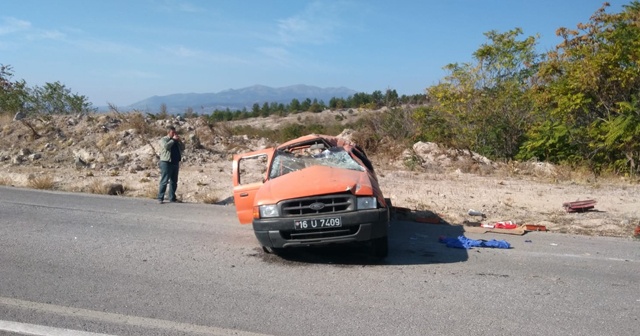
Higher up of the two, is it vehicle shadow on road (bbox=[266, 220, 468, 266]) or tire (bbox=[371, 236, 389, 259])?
tire (bbox=[371, 236, 389, 259])

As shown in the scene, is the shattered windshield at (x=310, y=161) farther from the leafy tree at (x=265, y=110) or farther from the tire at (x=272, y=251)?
the leafy tree at (x=265, y=110)

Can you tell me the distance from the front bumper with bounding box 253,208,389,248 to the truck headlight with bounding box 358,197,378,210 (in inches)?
4.1

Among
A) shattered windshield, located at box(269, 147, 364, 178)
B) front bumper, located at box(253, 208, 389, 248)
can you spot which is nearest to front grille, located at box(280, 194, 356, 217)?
front bumper, located at box(253, 208, 389, 248)

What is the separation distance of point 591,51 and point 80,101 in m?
22.5

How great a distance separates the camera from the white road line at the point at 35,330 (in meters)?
4.66

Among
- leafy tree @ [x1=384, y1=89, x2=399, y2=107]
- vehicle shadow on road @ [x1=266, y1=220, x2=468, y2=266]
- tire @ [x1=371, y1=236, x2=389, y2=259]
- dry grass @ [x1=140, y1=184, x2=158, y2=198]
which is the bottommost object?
vehicle shadow on road @ [x1=266, y1=220, x2=468, y2=266]

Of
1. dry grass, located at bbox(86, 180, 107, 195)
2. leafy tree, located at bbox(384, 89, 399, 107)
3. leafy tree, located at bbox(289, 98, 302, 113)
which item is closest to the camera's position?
dry grass, located at bbox(86, 180, 107, 195)

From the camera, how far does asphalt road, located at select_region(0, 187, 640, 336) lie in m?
4.92

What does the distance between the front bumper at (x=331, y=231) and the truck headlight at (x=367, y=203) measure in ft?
0.34

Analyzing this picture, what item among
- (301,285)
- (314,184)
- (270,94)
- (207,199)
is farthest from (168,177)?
(270,94)

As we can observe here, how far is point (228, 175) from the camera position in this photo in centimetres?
1559

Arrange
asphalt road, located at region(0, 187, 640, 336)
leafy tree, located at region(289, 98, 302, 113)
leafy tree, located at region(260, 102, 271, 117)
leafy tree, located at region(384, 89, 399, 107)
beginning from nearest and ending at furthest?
asphalt road, located at region(0, 187, 640, 336) < leafy tree, located at region(384, 89, 399, 107) < leafy tree, located at region(260, 102, 271, 117) < leafy tree, located at region(289, 98, 302, 113)

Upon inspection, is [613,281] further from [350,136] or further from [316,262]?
[350,136]

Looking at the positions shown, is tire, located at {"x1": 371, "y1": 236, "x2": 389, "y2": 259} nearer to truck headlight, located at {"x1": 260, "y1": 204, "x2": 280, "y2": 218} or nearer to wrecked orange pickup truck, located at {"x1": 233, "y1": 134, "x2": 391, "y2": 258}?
wrecked orange pickup truck, located at {"x1": 233, "y1": 134, "x2": 391, "y2": 258}
